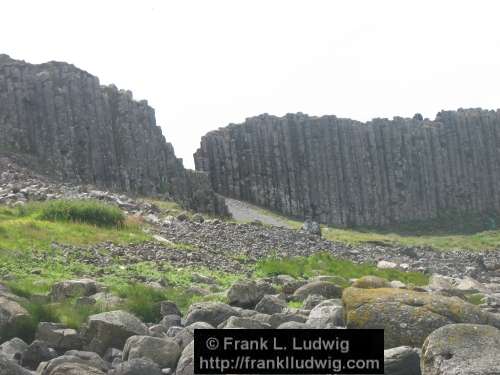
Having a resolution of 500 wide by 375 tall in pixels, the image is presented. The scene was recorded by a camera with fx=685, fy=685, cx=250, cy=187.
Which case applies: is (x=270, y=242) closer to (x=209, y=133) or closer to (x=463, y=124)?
(x=209, y=133)

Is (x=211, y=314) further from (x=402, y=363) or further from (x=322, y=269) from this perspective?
(x=322, y=269)

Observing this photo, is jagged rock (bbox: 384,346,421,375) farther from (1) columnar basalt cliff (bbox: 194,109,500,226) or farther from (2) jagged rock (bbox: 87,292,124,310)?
(1) columnar basalt cliff (bbox: 194,109,500,226)

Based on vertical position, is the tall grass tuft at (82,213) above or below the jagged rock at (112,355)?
above

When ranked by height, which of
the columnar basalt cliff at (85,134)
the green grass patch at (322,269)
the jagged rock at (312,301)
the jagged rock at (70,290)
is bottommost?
the green grass patch at (322,269)

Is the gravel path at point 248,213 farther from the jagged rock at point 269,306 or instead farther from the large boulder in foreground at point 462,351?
the large boulder in foreground at point 462,351

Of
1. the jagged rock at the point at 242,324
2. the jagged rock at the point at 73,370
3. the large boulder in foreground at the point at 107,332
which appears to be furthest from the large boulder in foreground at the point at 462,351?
the large boulder in foreground at the point at 107,332

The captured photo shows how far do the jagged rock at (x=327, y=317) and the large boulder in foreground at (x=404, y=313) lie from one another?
8.4 inches

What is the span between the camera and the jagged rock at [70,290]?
11977 millimetres

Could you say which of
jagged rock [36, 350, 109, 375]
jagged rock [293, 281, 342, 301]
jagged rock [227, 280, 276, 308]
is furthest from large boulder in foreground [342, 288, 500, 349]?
jagged rock [36, 350, 109, 375]

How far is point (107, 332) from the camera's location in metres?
9.00

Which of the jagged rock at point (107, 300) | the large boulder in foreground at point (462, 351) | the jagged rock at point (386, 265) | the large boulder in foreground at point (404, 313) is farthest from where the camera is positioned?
the jagged rock at point (386, 265)

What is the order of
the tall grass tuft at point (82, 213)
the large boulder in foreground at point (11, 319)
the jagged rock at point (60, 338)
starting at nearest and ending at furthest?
the jagged rock at point (60, 338), the large boulder in foreground at point (11, 319), the tall grass tuft at point (82, 213)

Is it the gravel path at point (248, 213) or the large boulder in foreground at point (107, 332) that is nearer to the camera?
the large boulder in foreground at point (107, 332)
